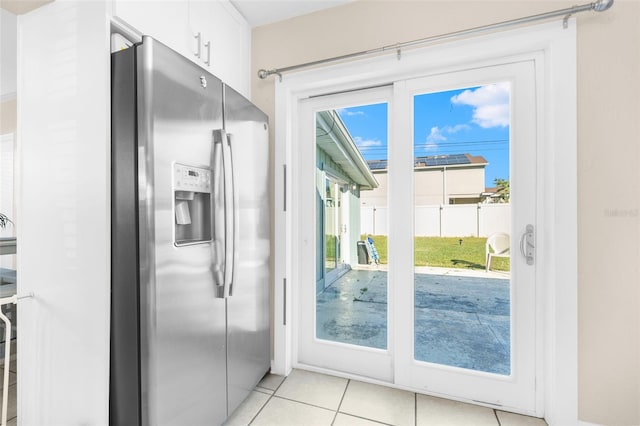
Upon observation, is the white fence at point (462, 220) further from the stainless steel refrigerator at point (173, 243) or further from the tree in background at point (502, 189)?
the stainless steel refrigerator at point (173, 243)

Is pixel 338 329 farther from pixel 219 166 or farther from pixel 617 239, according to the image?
pixel 617 239

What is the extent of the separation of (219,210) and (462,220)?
1.47m

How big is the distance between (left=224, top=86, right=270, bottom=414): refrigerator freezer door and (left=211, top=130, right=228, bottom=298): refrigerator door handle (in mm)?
72

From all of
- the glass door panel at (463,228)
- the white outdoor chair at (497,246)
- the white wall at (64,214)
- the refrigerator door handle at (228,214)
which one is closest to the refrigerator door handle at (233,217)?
the refrigerator door handle at (228,214)

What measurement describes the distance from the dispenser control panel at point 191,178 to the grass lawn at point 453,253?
1.34 metres

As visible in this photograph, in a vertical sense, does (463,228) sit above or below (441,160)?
below

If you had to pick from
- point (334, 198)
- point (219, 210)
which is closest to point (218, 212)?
point (219, 210)

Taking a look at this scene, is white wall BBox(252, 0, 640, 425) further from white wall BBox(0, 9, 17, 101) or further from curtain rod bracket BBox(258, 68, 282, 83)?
white wall BBox(0, 9, 17, 101)

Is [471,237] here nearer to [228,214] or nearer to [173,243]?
[228,214]

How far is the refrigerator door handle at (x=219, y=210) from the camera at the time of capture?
144 cm

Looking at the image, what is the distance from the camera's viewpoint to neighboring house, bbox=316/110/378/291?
217cm

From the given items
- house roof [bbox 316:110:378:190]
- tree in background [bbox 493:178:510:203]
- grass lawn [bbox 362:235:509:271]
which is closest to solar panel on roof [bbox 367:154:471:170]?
tree in background [bbox 493:178:510:203]

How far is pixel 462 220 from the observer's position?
187 centimetres

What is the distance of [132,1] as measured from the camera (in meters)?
1.29
